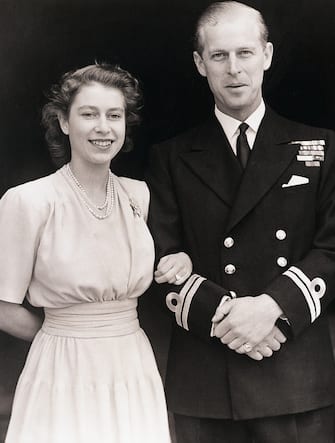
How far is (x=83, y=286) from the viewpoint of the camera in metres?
1.82

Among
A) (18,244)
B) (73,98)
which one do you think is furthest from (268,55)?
(18,244)

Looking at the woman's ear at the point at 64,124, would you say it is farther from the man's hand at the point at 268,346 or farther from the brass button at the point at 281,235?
the man's hand at the point at 268,346

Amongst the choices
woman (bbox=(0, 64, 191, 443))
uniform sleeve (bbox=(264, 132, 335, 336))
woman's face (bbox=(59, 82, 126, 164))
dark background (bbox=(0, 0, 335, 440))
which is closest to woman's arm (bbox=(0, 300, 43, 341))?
woman (bbox=(0, 64, 191, 443))

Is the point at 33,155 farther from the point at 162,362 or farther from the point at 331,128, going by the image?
the point at 331,128

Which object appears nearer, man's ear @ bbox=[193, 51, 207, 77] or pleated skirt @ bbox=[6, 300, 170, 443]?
pleated skirt @ bbox=[6, 300, 170, 443]

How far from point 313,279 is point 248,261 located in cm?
19

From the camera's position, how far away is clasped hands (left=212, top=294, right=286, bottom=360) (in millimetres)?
1845

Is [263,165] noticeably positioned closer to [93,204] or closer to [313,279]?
[313,279]

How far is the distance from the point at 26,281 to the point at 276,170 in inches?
30.4

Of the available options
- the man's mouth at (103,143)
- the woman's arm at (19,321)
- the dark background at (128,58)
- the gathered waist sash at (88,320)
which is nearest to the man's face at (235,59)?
the dark background at (128,58)

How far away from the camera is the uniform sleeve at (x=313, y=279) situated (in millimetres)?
1854

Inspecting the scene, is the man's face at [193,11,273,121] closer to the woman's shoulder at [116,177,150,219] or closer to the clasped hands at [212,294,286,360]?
the woman's shoulder at [116,177,150,219]

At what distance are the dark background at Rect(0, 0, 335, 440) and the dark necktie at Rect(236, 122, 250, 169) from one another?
243mm

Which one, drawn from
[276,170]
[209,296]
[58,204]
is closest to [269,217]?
[276,170]
